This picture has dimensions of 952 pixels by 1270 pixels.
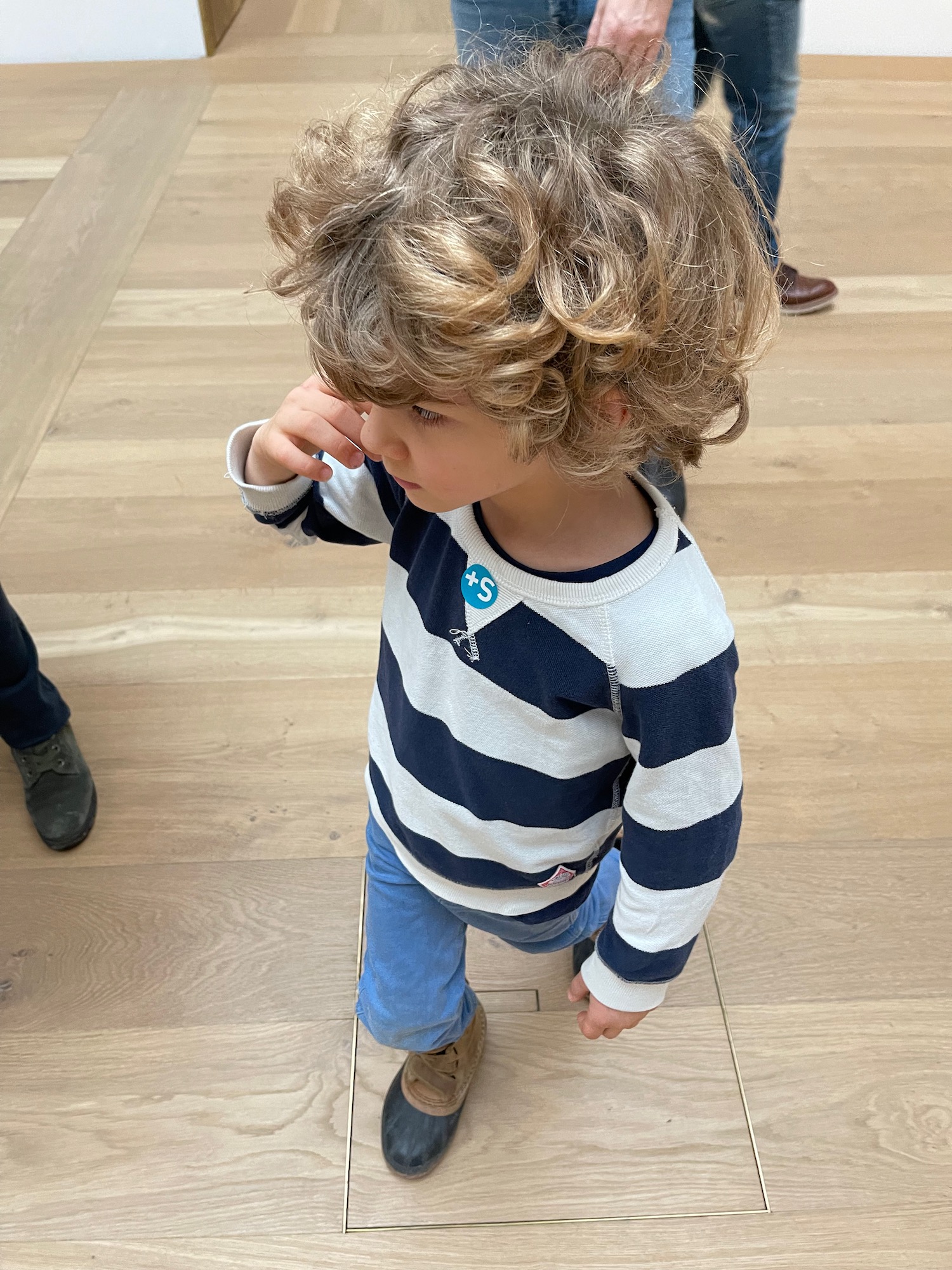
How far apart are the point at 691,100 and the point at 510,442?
3.05ft

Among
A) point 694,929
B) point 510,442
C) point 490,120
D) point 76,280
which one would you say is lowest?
point 76,280

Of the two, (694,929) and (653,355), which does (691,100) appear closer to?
(653,355)

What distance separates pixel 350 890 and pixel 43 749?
430 mm

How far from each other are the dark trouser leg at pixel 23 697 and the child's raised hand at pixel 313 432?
0.65 m

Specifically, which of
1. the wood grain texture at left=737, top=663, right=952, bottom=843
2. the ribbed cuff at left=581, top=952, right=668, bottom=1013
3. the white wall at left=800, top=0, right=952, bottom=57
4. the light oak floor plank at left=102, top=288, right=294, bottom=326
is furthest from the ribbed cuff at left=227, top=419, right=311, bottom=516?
the white wall at left=800, top=0, right=952, bottom=57

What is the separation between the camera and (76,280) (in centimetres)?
227

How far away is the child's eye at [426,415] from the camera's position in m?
0.58

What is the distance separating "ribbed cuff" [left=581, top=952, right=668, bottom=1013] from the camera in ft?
2.54

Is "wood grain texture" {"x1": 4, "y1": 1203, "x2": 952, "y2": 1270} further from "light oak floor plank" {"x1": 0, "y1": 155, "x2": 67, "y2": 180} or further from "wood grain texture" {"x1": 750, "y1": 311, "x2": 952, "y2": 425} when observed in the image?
"light oak floor plank" {"x1": 0, "y1": 155, "x2": 67, "y2": 180}

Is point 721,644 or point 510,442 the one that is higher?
point 510,442

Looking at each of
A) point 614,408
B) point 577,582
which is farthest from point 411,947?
point 614,408

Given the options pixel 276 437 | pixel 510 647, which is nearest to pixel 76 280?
pixel 276 437

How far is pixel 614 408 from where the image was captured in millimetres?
594

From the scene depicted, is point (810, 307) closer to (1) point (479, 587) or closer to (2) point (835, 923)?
(2) point (835, 923)
